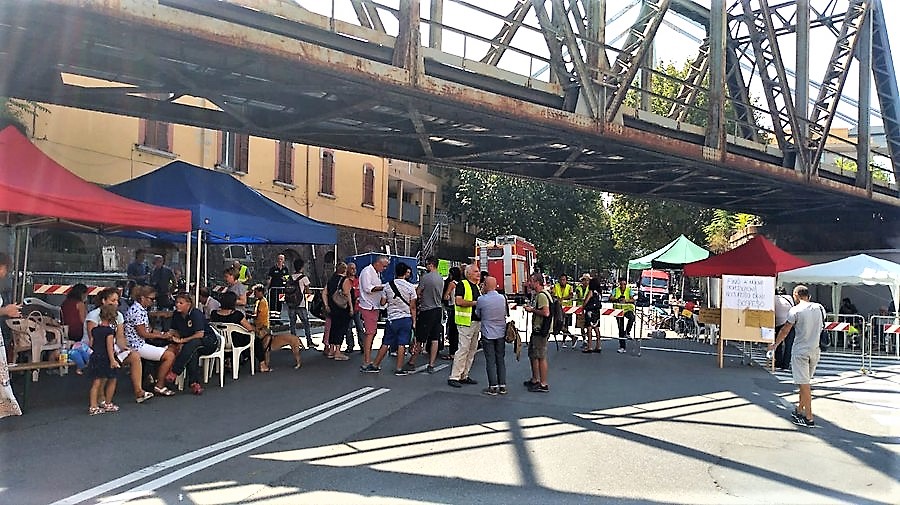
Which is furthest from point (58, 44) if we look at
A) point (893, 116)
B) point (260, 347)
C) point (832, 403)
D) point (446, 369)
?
point (893, 116)

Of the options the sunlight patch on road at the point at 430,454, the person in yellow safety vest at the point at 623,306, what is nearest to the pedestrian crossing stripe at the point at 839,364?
the person in yellow safety vest at the point at 623,306

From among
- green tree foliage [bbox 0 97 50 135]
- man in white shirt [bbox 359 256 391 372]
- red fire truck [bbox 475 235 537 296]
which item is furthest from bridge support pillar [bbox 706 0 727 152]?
red fire truck [bbox 475 235 537 296]

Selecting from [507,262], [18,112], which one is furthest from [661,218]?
[18,112]

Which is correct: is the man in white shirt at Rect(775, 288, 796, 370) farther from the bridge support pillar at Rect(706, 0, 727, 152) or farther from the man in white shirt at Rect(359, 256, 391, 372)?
the man in white shirt at Rect(359, 256, 391, 372)

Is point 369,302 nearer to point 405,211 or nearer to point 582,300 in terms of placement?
point 582,300

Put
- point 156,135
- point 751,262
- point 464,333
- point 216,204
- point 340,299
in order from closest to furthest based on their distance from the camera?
1. point 464,333
2. point 216,204
3. point 340,299
4. point 751,262
5. point 156,135

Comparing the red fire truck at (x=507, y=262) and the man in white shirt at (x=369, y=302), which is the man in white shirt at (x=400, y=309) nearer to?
the man in white shirt at (x=369, y=302)

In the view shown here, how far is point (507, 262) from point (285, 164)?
11461mm

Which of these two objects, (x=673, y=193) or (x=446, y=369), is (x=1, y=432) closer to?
(x=446, y=369)

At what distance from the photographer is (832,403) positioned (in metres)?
10.3

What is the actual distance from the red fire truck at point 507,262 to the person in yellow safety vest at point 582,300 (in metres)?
15.8

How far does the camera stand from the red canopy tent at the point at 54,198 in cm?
855

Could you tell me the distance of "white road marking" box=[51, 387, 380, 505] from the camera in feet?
17.9

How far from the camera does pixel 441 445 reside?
7234 millimetres
